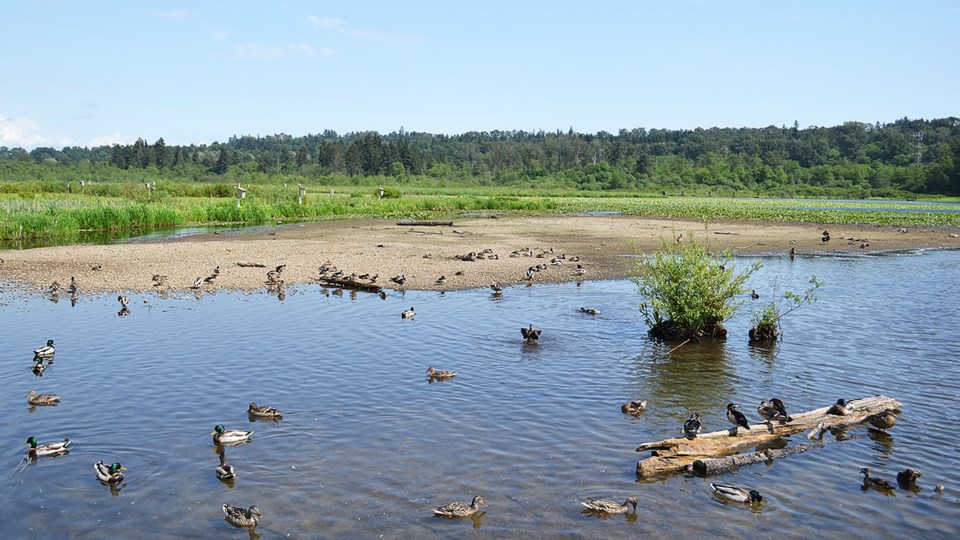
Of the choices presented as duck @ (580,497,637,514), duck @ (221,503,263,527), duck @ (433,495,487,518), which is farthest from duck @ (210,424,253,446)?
duck @ (580,497,637,514)

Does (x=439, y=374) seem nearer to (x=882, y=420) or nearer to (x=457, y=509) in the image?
(x=457, y=509)

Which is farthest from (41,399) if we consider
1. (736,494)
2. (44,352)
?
(736,494)

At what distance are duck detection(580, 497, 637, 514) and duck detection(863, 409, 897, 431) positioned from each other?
19.4ft

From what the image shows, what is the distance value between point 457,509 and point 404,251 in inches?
1172

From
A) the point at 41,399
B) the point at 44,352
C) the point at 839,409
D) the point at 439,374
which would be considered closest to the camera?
the point at 839,409

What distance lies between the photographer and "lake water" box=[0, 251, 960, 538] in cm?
983

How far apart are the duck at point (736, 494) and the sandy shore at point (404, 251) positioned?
469 inches

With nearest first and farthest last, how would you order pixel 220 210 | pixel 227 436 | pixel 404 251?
pixel 227 436 < pixel 404 251 < pixel 220 210

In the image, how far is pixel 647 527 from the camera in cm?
955

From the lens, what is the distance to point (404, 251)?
39.0 m

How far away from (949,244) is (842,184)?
104943 millimetres

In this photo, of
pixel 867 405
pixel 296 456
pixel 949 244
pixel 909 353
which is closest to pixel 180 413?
pixel 296 456

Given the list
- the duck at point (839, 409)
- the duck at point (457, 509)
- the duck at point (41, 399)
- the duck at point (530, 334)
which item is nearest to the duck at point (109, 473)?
the duck at point (41, 399)

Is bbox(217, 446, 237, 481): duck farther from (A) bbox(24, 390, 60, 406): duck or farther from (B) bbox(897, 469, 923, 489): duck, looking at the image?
(B) bbox(897, 469, 923, 489): duck
